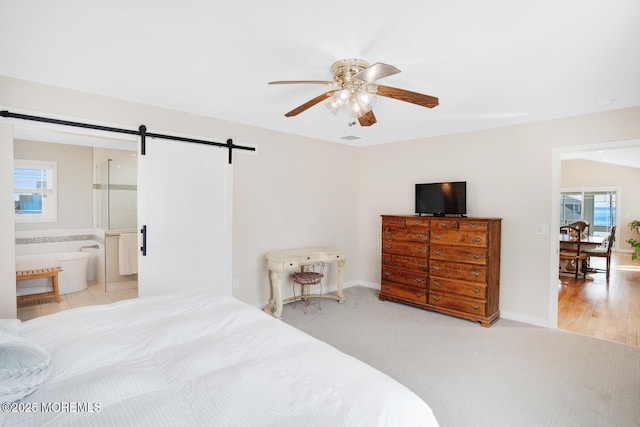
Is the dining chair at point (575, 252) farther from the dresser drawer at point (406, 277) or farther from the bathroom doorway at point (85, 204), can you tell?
the bathroom doorway at point (85, 204)

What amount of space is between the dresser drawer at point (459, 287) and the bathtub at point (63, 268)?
525cm

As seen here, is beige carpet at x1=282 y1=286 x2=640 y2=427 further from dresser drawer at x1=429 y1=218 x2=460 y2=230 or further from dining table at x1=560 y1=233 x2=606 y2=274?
dining table at x1=560 y1=233 x2=606 y2=274

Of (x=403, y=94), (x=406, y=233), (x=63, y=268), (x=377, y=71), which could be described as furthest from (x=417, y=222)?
(x=63, y=268)

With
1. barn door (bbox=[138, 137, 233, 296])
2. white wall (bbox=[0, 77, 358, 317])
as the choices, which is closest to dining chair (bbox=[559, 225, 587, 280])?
white wall (bbox=[0, 77, 358, 317])

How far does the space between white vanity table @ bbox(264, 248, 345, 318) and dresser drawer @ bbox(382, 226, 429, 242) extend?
29.0 inches

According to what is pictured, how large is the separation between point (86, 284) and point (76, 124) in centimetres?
334

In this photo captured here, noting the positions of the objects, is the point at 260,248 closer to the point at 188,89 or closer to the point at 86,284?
the point at 188,89

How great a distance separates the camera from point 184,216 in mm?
3590

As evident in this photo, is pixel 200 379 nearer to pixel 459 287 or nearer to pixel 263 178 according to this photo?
pixel 263 178

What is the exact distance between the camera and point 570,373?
8.86 ft

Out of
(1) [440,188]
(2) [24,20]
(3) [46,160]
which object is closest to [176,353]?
(2) [24,20]

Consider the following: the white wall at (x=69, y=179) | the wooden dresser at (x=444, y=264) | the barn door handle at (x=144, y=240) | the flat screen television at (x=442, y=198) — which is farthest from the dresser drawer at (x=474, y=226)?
the white wall at (x=69, y=179)

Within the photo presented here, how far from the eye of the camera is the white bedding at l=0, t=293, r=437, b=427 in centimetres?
112

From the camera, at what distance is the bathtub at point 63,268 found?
4561 millimetres
